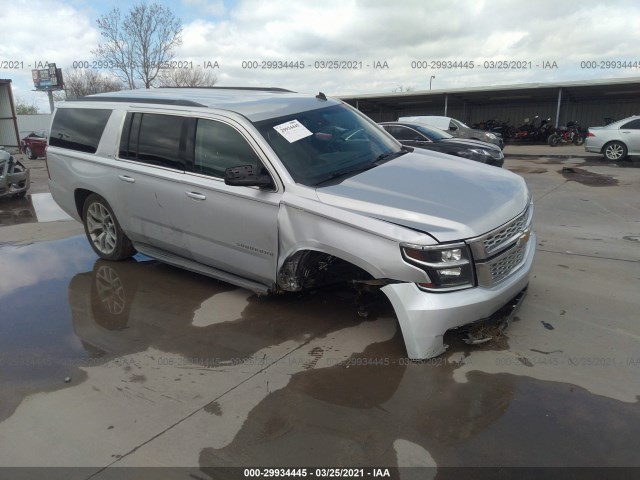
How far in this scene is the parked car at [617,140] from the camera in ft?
49.4

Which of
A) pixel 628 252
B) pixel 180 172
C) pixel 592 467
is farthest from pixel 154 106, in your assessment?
pixel 628 252

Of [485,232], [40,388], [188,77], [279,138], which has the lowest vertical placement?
[40,388]

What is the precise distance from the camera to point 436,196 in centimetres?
346

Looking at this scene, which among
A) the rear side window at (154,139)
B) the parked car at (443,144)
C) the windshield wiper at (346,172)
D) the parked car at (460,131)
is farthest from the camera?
the parked car at (460,131)

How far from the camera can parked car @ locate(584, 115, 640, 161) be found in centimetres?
1507

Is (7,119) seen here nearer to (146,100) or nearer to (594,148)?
(146,100)

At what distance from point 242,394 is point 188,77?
156 ft

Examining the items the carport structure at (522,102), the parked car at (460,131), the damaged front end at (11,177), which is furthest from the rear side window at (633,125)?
the damaged front end at (11,177)

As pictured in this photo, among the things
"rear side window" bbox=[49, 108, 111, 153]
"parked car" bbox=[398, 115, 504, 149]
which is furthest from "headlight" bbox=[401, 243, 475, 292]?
"parked car" bbox=[398, 115, 504, 149]

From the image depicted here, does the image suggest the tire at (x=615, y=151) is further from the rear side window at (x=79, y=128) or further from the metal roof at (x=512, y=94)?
the rear side window at (x=79, y=128)

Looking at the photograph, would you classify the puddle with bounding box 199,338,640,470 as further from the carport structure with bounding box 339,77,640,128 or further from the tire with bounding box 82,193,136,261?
the carport structure with bounding box 339,77,640,128

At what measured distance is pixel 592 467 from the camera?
7.94ft

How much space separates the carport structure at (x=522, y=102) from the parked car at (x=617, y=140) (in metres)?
9.37

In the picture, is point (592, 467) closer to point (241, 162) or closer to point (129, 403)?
point (129, 403)
